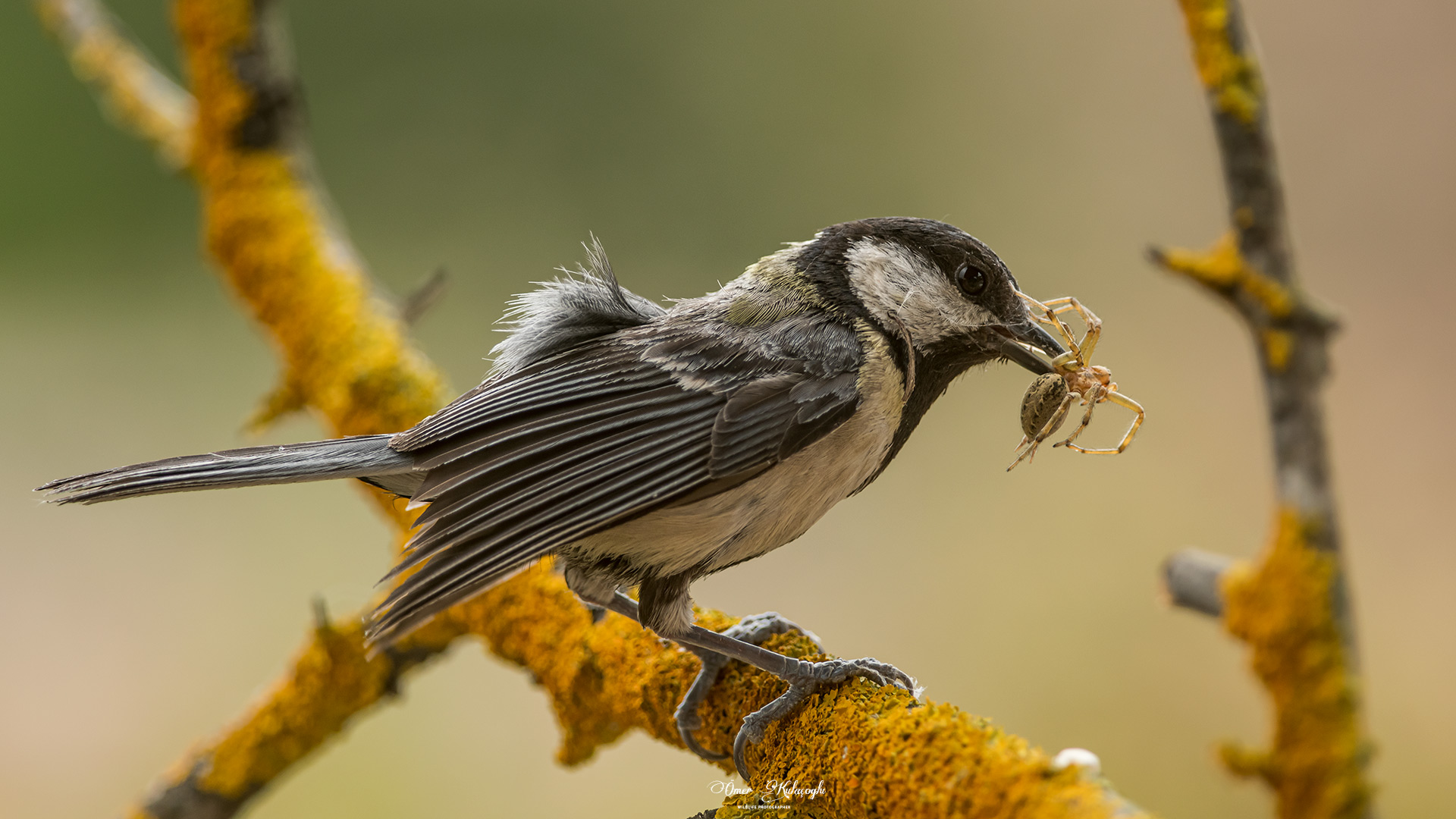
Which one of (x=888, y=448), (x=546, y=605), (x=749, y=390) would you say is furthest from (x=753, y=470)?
(x=546, y=605)

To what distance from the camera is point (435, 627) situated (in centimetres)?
194

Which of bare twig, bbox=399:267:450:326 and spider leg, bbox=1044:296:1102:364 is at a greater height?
bare twig, bbox=399:267:450:326

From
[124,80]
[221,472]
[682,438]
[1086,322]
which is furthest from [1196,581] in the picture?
[124,80]

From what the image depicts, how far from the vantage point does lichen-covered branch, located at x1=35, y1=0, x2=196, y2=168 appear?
2.77 metres

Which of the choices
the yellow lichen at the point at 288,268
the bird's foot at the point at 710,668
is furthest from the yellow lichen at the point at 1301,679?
the yellow lichen at the point at 288,268

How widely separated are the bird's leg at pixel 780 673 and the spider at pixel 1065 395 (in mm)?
333

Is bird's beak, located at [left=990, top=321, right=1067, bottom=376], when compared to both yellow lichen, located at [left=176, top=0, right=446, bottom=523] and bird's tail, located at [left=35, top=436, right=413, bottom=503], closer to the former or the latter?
bird's tail, located at [left=35, top=436, right=413, bottom=503]

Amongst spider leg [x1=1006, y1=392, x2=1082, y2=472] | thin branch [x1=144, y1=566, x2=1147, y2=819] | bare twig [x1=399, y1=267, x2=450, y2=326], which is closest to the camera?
thin branch [x1=144, y1=566, x2=1147, y2=819]

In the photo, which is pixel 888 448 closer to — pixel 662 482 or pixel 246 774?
pixel 662 482

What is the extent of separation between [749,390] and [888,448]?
23 centimetres

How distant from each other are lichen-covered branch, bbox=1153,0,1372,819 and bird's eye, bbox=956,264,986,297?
0.26 metres

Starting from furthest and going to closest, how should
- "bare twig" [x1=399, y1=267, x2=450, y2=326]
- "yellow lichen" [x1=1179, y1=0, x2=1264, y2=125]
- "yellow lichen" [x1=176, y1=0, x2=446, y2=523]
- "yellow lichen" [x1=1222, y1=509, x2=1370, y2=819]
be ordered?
"bare twig" [x1=399, y1=267, x2=450, y2=326] → "yellow lichen" [x1=176, y1=0, x2=446, y2=523] → "yellow lichen" [x1=1179, y1=0, x2=1264, y2=125] → "yellow lichen" [x1=1222, y1=509, x2=1370, y2=819]

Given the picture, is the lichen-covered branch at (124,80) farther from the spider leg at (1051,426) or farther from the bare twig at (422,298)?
the spider leg at (1051,426)

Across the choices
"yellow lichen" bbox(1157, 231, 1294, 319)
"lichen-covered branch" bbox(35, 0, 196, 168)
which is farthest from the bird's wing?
"lichen-covered branch" bbox(35, 0, 196, 168)
